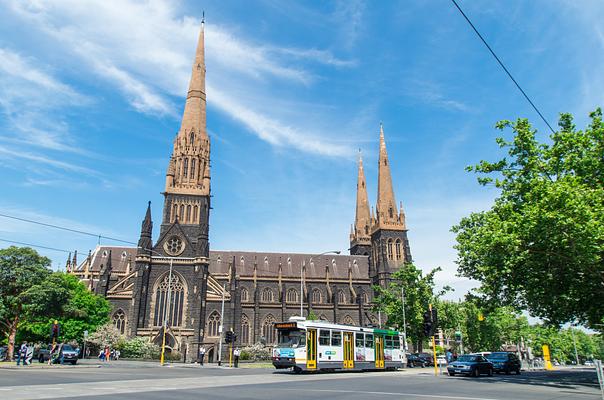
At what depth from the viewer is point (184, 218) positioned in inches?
2438

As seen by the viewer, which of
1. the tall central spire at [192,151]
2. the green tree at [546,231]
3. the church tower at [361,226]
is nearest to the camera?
the green tree at [546,231]

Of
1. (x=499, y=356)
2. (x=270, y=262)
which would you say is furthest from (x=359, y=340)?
(x=270, y=262)

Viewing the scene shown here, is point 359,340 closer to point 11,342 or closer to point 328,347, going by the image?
point 328,347

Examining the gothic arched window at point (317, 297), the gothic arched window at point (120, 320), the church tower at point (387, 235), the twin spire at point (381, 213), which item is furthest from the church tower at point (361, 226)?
the gothic arched window at point (120, 320)

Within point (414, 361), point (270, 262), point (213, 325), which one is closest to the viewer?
point (414, 361)

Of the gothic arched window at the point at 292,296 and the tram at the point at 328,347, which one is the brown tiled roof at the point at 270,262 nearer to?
the gothic arched window at the point at 292,296

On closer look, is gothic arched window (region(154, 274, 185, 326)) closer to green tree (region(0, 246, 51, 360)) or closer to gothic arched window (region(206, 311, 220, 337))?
gothic arched window (region(206, 311, 220, 337))

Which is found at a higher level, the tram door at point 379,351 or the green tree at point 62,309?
the green tree at point 62,309

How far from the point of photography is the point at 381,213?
Result: 2970 inches

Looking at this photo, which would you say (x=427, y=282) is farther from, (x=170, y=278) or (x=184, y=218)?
(x=184, y=218)

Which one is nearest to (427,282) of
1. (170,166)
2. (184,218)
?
(184,218)

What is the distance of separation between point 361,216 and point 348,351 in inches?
2411

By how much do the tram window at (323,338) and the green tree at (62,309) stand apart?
83.2 ft

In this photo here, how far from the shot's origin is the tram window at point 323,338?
23969 millimetres
